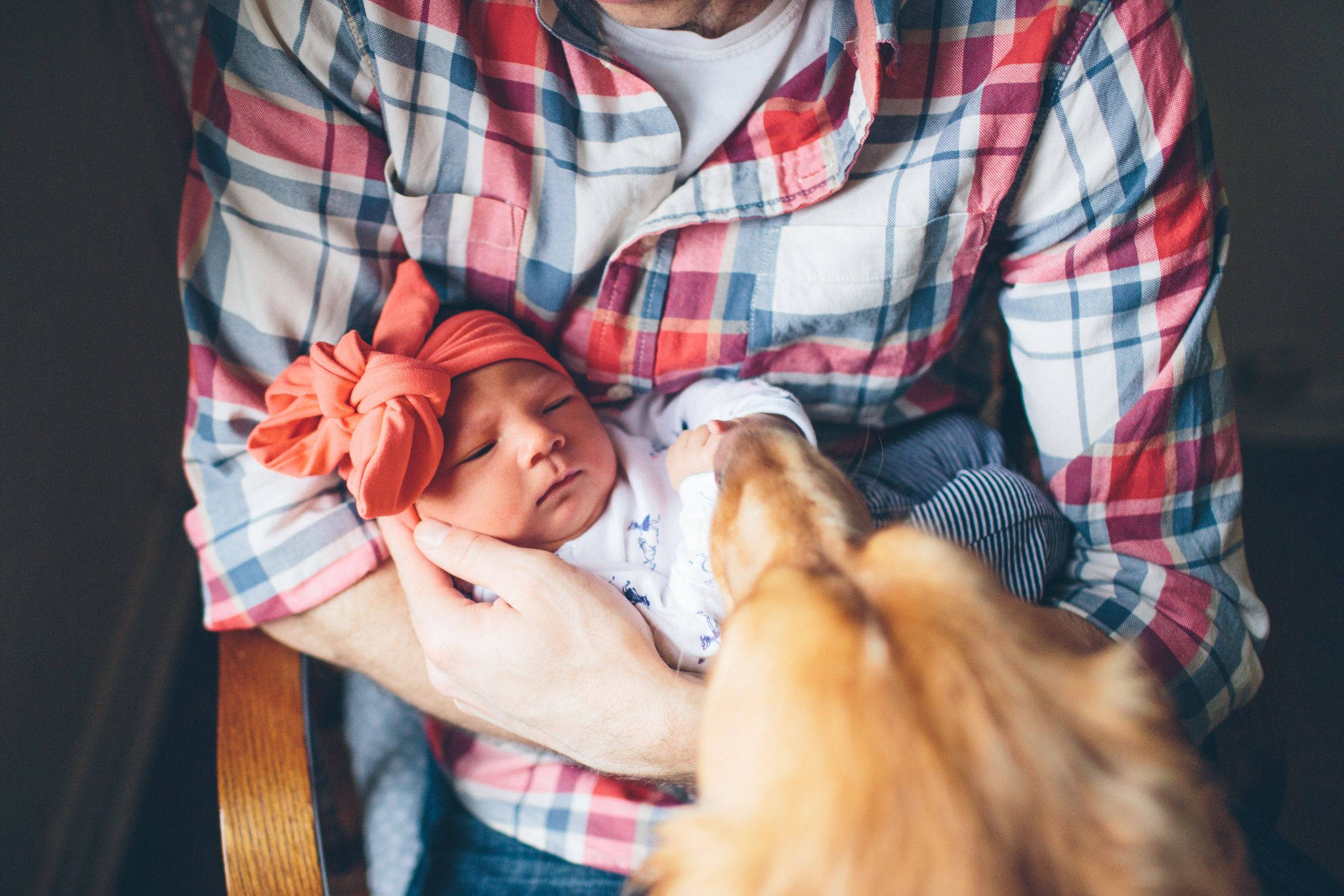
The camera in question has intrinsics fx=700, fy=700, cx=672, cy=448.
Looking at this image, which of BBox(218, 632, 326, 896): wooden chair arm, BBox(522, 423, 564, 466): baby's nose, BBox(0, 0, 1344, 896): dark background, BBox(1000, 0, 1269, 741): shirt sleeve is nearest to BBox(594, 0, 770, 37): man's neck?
BBox(1000, 0, 1269, 741): shirt sleeve

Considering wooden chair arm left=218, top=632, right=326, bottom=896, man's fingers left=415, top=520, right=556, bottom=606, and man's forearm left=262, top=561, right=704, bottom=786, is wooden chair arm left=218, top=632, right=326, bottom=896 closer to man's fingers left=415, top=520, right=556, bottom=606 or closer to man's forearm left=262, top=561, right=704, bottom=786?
man's forearm left=262, top=561, right=704, bottom=786

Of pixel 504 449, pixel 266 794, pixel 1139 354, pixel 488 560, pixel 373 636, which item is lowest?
pixel 266 794

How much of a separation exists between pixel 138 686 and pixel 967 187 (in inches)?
64.9

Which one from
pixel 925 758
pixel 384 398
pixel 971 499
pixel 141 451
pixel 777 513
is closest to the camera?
pixel 925 758

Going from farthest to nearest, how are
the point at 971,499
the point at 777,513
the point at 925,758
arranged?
the point at 971,499, the point at 777,513, the point at 925,758

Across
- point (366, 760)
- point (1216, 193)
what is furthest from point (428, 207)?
point (1216, 193)

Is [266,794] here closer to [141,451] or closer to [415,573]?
[415,573]

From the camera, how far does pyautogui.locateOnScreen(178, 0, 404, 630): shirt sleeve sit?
0.68 metres

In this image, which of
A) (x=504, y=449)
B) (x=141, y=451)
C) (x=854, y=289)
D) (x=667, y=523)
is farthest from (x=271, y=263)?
(x=141, y=451)

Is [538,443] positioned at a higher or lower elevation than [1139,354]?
lower

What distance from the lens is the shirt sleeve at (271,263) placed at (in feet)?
2.24

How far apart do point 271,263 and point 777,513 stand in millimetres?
583

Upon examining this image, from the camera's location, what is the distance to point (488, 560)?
0.75m

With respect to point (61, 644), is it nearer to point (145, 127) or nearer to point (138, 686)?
point (138, 686)
